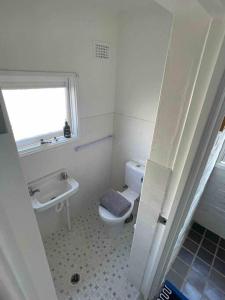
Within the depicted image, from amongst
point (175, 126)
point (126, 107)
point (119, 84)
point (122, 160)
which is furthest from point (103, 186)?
point (175, 126)

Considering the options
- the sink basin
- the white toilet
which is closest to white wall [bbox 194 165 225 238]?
the white toilet

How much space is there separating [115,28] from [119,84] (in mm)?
553

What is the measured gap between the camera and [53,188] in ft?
5.79

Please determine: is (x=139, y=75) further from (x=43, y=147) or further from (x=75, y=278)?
(x=75, y=278)

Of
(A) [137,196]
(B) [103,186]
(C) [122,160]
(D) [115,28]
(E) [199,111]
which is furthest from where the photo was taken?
(B) [103,186]

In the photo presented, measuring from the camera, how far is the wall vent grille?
64.7 inches

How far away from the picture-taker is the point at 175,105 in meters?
0.78

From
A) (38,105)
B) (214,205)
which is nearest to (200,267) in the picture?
(214,205)

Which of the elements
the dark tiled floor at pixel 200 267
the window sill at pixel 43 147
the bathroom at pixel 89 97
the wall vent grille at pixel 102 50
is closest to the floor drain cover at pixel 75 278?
the bathroom at pixel 89 97

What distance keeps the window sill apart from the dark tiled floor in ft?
5.72

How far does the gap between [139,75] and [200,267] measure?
2.17m

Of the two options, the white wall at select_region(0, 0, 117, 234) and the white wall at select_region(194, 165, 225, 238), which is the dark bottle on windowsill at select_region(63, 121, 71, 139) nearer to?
the white wall at select_region(0, 0, 117, 234)

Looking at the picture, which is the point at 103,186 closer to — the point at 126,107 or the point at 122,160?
the point at 122,160

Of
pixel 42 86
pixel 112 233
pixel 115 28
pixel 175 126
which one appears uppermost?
pixel 115 28
